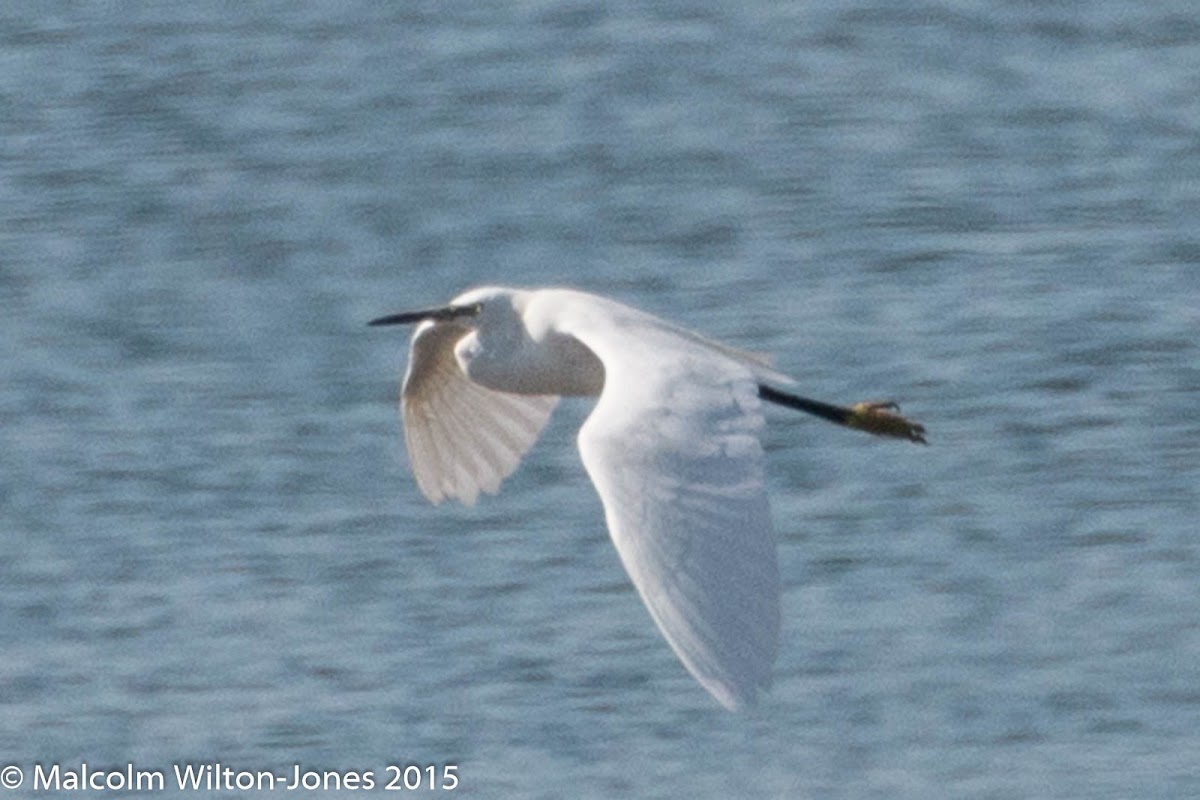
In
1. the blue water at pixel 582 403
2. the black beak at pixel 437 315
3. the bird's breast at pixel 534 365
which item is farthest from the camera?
the blue water at pixel 582 403

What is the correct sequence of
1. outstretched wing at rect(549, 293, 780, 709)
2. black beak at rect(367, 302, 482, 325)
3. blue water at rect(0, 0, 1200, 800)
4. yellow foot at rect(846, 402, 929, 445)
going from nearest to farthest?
1. outstretched wing at rect(549, 293, 780, 709)
2. black beak at rect(367, 302, 482, 325)
3. yellow foot at rect(846, 402, 929, 445)
4. blue water at rect(0, 0, 1200, 800)

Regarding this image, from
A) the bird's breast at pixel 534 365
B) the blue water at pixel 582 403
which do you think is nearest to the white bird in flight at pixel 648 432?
the bird's breast at pixel 534 365

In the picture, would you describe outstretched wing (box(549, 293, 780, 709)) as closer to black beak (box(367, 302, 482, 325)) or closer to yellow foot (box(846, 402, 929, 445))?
black beak (box(367, 302, 482, 325))

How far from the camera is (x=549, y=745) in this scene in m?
7.80

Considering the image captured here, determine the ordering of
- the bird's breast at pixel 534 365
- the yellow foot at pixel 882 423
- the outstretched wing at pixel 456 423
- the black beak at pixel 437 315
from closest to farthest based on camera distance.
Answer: the bird's breast at pixel 534 365
the black beak at pixel 437 315
the outstretched wing at pixel 456 423
the yellow foot at pixel 882 423

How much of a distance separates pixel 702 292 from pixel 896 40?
3.15 metres

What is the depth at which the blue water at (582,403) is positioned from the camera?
7973 millimetres

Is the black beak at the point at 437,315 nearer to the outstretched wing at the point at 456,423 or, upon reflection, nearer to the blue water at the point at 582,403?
the outstretched wing at the point at 456,423

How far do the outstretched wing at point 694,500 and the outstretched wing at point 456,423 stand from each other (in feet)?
3.34

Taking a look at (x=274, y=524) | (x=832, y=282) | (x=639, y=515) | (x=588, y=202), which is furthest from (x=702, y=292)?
(x=639, y=515)

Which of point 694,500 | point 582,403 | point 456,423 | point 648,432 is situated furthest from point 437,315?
point 582,403

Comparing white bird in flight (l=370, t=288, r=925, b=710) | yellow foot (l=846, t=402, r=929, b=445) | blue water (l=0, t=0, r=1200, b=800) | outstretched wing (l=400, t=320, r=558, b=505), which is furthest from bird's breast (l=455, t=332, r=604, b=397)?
blue water (l=0, t=0, r=1200, b=800)

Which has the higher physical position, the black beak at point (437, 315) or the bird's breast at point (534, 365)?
the black beak at point (437, 315)

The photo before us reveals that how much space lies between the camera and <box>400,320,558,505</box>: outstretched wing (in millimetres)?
6805
